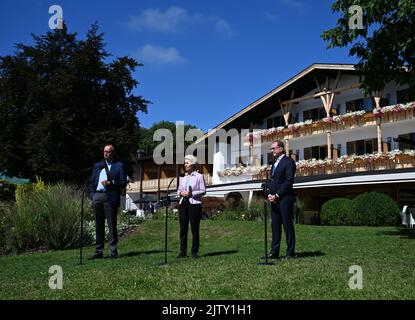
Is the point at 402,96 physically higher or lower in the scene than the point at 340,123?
higher

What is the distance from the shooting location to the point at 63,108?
92.7ft

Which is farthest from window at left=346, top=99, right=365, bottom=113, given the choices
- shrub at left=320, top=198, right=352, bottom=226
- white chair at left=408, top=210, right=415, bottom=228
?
white chair at left=408, top=210, right=415, bottom=228

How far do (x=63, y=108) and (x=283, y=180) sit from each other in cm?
2204

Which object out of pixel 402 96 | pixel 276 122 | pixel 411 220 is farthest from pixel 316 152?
pixel 411 220

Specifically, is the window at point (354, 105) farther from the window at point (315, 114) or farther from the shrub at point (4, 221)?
the shrub at point (4, 221)

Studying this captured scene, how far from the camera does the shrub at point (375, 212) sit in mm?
21031

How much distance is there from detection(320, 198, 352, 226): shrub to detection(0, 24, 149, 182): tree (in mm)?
11552

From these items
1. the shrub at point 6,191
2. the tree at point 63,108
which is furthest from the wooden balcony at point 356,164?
the shrub at point 6,191

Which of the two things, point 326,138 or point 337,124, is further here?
point 326,138

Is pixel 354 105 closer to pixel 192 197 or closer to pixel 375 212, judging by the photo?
pixel 375 212

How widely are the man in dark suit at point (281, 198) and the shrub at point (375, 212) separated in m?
13.8

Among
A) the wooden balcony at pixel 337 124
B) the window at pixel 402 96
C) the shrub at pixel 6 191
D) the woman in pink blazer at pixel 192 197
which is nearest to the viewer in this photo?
the woman in pink blazer at pixel 192 197

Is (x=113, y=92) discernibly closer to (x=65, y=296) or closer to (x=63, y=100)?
(x=63, y=100)

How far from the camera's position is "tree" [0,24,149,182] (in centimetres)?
2650
